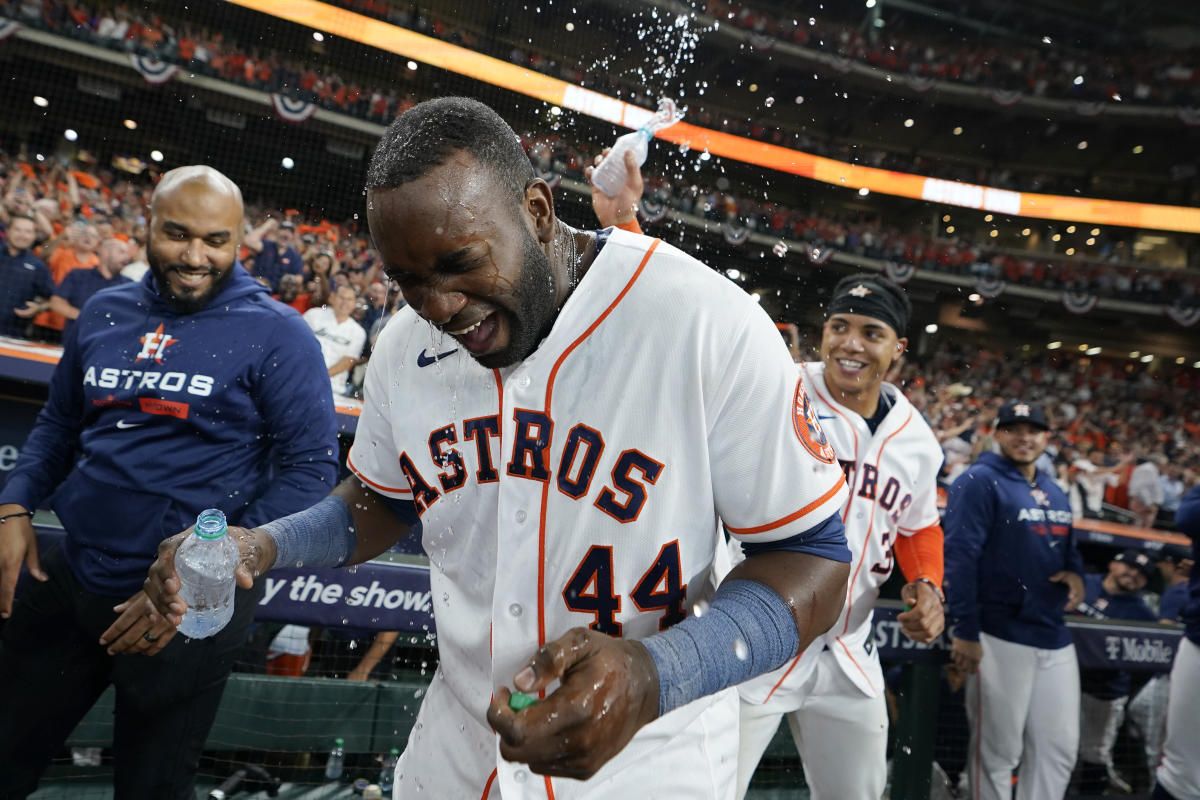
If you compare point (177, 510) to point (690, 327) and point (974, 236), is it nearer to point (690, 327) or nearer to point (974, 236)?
point (690, 327)

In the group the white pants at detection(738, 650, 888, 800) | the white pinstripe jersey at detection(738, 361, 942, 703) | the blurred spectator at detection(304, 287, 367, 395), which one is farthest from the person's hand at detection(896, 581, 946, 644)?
the blurred spectator at detection(304, 287, 367, 395)

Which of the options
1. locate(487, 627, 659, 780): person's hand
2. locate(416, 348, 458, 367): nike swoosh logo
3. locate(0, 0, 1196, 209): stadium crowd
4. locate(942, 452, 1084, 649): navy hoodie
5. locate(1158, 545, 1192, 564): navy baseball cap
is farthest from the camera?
locate(0, 0, 1196, 209): stadium crowd

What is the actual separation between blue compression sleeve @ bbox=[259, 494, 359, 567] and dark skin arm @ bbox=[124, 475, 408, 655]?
16 mm

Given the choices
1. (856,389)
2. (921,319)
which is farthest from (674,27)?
(856,389)

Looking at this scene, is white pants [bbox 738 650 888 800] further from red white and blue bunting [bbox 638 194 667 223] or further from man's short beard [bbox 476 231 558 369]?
red white and blue bunting [bbox 638 194 667 223]

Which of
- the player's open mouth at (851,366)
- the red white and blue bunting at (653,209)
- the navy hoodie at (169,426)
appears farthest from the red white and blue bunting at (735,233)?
the navy hoodie at (169,426)

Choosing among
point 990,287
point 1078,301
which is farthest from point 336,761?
point 1078,301

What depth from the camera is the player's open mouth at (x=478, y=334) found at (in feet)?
3.98

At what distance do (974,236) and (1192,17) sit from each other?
25.3 feet

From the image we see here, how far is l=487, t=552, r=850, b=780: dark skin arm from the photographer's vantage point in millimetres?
818

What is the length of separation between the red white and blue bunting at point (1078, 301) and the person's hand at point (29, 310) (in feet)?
69.8

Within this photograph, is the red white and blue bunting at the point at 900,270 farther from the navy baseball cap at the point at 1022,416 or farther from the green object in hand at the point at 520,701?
the green object in hand at the point at 520,701

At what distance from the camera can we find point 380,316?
5648 mm

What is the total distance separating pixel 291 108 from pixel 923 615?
1255 cm
